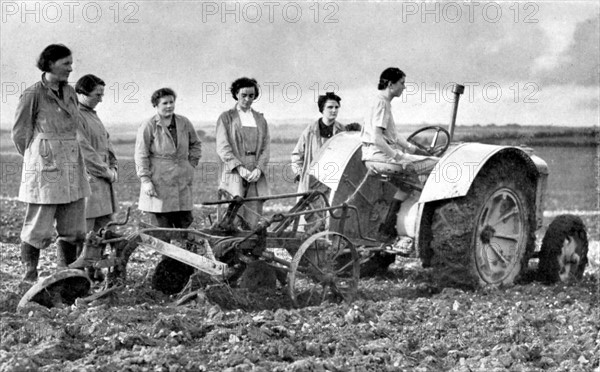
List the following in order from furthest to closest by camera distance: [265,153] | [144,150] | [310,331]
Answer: [265,153] → [144,150] → [310,331]

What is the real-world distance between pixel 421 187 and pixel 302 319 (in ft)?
6.90

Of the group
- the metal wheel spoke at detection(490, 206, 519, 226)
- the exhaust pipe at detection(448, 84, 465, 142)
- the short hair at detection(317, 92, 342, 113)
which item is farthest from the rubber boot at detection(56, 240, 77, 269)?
the metal wheel spoke at detection(490, 206, 519, 226)

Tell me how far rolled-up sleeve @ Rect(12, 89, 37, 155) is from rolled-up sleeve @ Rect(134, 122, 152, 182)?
1.05 metres

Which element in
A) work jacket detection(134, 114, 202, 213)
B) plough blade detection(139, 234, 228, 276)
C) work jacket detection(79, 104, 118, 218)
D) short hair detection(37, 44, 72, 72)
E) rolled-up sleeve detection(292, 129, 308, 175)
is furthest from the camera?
rolled-up sleeve detection(292, 129, 308, 175)

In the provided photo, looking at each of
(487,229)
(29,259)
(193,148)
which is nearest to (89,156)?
(193,148)

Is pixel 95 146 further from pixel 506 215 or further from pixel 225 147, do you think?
pixel 506 215

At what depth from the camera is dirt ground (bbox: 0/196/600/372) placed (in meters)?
4.02

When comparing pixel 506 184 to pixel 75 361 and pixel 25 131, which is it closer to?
pixel 25 131

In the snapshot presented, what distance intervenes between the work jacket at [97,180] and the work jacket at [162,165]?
257 millimetres

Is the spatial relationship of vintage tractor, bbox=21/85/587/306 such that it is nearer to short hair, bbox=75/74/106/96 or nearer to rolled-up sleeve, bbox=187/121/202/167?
rolled-up sleeve, bbox=187/121/202/167

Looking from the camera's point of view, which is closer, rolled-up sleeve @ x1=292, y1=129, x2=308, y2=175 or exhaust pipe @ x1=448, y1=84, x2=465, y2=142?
exhaust pipe @ x1=448, y1=84, x2=465, y2=142

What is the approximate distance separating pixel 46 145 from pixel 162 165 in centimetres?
118

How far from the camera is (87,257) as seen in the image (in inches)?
214

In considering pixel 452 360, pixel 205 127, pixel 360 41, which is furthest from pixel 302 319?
pixel 205 127
